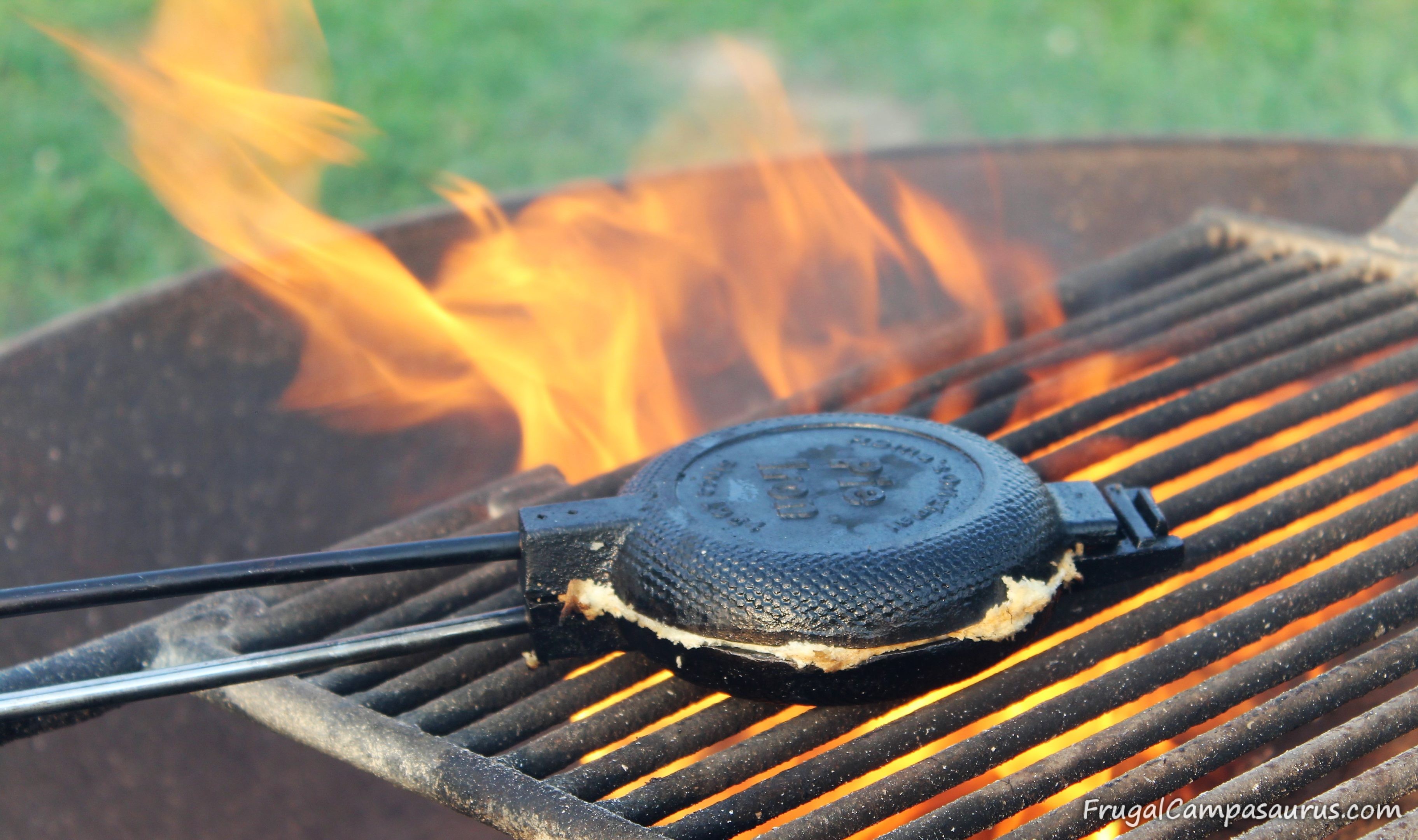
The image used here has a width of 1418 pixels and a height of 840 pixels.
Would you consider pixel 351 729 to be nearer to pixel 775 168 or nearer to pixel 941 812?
pixel 941 812

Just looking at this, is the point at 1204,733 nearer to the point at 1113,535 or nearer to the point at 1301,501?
the point at 1113,535

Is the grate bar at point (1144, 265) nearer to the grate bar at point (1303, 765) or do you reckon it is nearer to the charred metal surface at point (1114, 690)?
the charred metal surface at point (1114, 690)

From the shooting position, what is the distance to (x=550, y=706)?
110 centimetres

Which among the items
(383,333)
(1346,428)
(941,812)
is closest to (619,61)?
(383,333)

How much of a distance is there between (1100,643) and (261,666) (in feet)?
2.44

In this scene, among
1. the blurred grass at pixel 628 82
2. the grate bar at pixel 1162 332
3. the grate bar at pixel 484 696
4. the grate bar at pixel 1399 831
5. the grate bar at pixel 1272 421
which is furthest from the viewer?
the blurred grass at pixel 628 82

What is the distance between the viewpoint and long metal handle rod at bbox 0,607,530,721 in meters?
0.91

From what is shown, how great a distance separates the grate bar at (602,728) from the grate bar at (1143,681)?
18cm

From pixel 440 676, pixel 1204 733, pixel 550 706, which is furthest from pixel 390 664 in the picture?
pixel 1204 733

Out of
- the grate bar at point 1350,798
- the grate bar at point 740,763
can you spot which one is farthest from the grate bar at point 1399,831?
the grate bar at point 740,763

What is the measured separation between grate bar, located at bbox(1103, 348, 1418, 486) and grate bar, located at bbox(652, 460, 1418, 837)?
11 centimetres

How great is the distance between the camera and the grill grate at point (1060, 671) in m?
0.97

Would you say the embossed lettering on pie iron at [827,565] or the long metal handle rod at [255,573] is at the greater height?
the long metal handle rod at [255,573]

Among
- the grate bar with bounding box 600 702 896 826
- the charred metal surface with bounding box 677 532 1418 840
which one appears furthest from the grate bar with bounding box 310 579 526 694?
the charred metal surface with bounding box 677 532 1418 840
